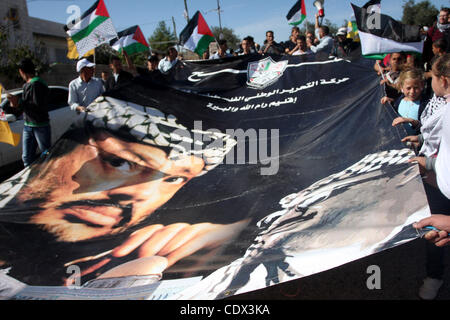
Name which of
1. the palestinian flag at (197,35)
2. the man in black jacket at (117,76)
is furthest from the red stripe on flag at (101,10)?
the palestinian flag at (197,35)

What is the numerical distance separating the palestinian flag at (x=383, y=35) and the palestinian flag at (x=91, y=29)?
3.77m

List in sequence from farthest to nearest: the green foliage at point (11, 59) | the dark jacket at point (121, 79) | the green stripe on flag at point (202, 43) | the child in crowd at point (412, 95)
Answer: the green foliage at point (11, 59) < the green stripe on flag at point (202, 43) < the dark jacket at point (121, 79) < the child in crowd at point (412, 95)

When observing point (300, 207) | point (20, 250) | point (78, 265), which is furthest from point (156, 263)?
point (20, 250)

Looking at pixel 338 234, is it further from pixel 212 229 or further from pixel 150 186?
pixel 150 186

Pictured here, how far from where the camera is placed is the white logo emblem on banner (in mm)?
4477

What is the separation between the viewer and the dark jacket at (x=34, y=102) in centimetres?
463

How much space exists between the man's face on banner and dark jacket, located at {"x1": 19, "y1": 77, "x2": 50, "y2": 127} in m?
0.93

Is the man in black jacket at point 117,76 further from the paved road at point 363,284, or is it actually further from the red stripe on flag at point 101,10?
the paved road at point 363,284

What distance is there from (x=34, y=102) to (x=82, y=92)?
2.08 feet

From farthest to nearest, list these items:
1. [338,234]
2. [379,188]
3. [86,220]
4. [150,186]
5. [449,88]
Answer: [150,186]
[86,220]
[379,188]
[338,234]
[449,88]

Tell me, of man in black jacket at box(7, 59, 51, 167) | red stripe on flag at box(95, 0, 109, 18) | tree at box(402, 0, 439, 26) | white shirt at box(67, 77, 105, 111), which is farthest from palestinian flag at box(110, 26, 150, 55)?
tree at box(402, 0, 439, 26)

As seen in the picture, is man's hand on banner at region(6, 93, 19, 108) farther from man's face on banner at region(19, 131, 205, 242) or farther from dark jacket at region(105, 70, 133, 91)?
dark jacket at region(105, 70, 133, 91)
